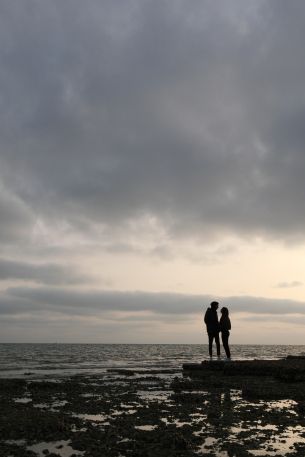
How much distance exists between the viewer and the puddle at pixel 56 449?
24.6ft

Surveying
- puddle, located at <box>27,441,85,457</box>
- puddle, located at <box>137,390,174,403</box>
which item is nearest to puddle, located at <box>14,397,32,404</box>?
puddle, located at <box>137,390,174,403</box>

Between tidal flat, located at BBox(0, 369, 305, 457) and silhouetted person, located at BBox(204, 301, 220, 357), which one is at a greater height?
silhouetted person, located at BBox(204, 301, 220, 357)

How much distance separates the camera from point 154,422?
10.0 metres

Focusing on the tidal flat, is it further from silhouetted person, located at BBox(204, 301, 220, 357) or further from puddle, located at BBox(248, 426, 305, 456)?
silhouetted person, located at BBox(204, 301, 220, 357)

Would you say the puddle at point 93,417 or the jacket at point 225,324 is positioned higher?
the jacket at point 225,324

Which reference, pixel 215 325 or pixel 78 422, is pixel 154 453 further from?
pixel 215 325

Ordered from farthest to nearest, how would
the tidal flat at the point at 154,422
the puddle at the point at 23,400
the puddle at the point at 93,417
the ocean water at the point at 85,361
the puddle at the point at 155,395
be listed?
the ocean water at the point at 85,361 < the puddle at the point at 155,395 < the puddle at the point at 23,400 < the puddle at the point at 93,417 < the tidal flat at the point at 154,422

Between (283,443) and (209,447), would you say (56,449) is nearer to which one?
(209,447)

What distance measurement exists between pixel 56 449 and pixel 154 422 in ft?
9.48

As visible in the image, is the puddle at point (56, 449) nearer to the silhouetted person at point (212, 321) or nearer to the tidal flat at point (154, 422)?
the tidal flat at point (154, 422)

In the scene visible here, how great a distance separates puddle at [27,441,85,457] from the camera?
750 centimetres

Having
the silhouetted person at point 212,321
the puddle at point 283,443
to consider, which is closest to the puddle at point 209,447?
the puddle at point 283,443

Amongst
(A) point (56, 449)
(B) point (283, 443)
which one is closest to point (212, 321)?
(B) point (283, 443)

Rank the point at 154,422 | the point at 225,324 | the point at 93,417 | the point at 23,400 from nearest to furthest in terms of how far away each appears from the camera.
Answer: the point at 154,422 → the point at 93,417 → the point at 23,400 → the point at 225,324
